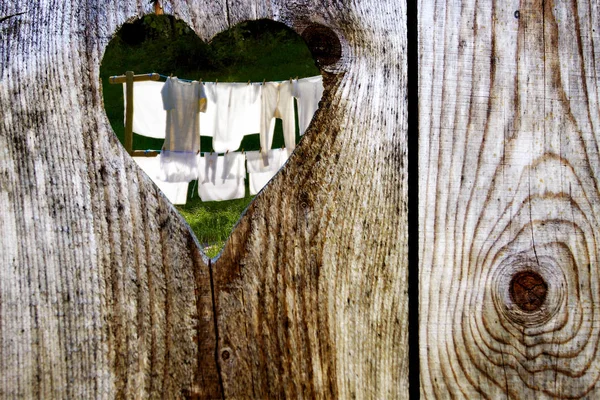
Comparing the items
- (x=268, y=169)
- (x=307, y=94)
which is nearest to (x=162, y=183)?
(x=268, y=169)

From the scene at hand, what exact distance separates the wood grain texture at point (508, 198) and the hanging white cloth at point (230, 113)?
5.89m

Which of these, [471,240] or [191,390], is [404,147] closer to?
[471,240]

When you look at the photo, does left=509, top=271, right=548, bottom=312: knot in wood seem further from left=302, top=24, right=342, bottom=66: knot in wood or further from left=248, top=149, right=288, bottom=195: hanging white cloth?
left=248, top=149, right=288, bottom=195: hanging white cloth

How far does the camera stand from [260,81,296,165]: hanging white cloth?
655cm

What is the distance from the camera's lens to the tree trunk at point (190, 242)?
84cm

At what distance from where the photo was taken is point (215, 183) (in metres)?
7.20

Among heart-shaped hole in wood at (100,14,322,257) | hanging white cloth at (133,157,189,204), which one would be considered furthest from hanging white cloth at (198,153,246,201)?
heart-shaped hole in wood at (100,14,322,257)

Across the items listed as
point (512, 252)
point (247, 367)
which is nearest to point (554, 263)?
point (512, 252)

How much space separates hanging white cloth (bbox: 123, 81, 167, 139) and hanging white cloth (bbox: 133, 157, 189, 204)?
317mm

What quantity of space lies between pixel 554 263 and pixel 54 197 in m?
0.73

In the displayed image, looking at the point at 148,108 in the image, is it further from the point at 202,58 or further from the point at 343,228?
the point at 202,58

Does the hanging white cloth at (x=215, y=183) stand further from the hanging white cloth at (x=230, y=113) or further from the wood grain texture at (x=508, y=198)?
the wood grain texture at (x=508, y=198)

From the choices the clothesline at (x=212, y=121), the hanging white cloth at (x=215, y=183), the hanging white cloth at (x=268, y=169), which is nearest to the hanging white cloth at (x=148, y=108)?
the clothesline at (x=212, y=121)

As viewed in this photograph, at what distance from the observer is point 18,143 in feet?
2.77
